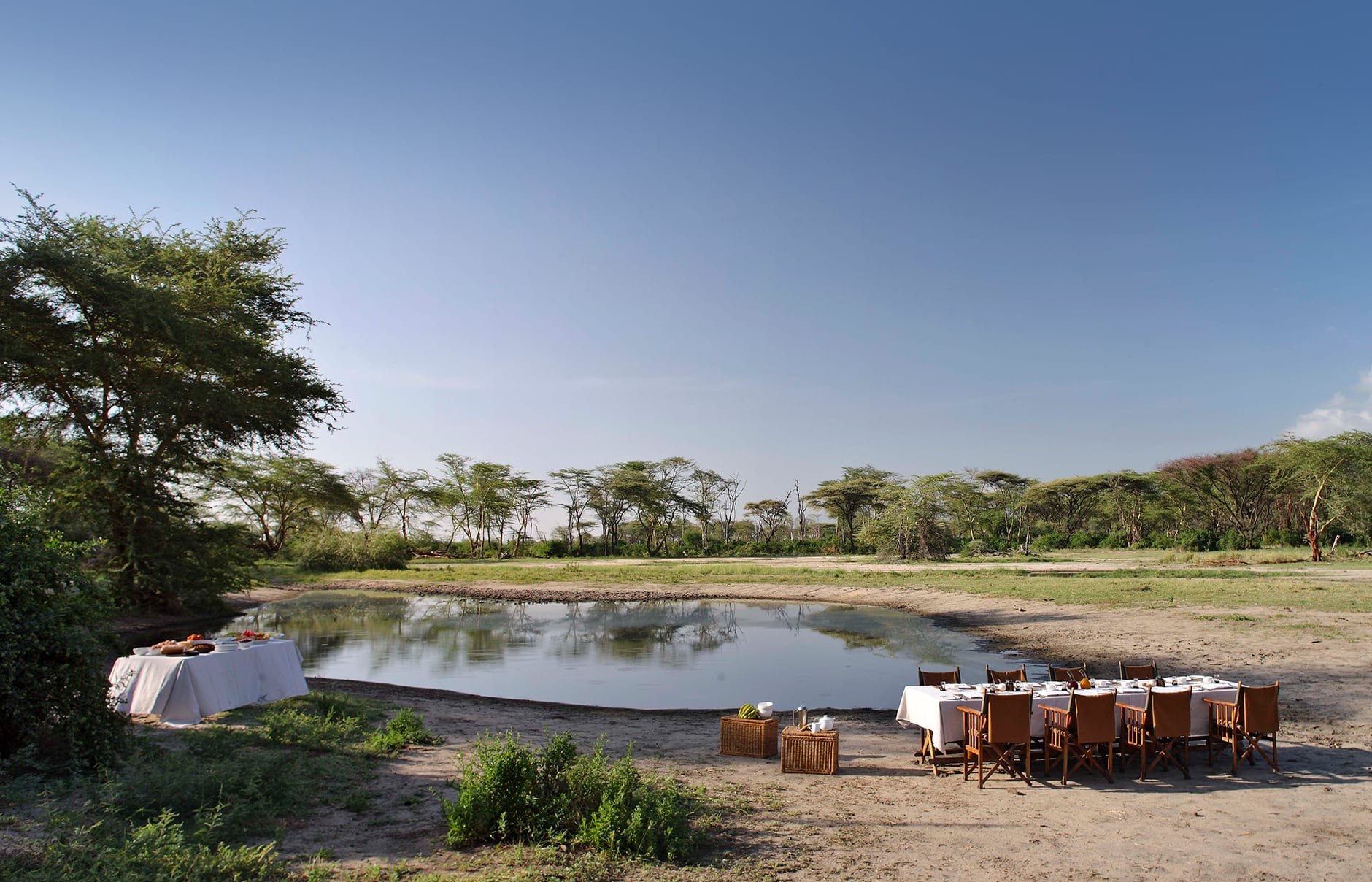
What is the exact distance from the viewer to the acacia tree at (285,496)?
135ft

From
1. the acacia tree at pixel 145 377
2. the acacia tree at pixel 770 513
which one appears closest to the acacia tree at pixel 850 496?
the acacia tree at pixel 770 513

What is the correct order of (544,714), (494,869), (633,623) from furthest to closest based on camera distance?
1. (633,623)
2. (544,714)
3. (494,869)

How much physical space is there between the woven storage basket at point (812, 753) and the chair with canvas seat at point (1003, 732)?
129cm

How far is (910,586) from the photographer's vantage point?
30.8 meters

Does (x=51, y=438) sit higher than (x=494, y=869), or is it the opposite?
(x=51, y=438)

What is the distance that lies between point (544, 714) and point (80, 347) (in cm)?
1596

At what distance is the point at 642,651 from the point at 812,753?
41.2 feet

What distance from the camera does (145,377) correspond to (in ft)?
62.1

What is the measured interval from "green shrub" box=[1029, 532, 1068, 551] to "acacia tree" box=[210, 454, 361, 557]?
53932 mm

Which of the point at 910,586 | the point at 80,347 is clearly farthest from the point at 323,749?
the point at 910,586

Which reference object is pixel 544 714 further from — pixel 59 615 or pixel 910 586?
pixel 910 586

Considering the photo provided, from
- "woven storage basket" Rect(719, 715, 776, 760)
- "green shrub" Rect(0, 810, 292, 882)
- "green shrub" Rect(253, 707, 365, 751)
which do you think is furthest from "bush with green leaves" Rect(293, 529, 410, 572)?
"green shrub" Rect(0, 810, 292, 882)

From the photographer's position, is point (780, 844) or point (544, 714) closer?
point (780, 844)

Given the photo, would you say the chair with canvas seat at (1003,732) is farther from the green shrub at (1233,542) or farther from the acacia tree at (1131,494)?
the acacia tree at (1131,494)
